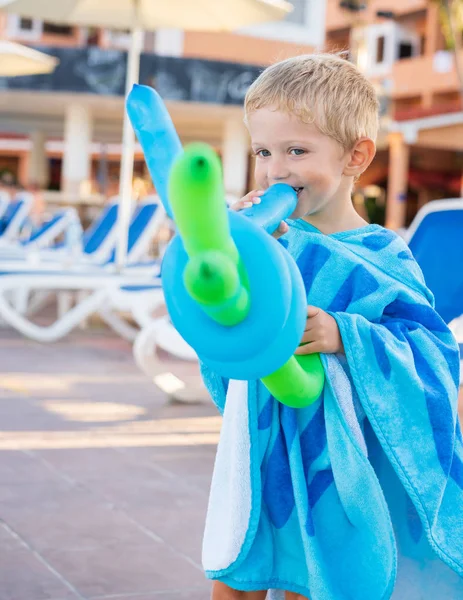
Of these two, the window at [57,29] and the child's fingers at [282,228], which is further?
the window at [57,29]

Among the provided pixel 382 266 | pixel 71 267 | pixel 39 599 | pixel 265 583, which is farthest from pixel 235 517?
pixel 71 267

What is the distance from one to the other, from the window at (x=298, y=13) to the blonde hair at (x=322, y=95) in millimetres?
18558

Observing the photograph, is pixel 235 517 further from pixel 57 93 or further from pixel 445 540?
Answer: pixel 57 93

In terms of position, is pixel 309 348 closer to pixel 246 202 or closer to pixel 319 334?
pixel 319 334

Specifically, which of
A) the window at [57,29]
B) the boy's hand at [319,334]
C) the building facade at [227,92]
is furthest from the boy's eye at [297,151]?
the window at [57,29]

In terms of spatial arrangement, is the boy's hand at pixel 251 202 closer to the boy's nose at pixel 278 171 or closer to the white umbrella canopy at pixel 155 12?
the boy's nose at pixel 278 171

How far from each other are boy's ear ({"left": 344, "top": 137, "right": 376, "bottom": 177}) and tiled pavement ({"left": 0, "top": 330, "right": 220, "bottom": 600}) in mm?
1195

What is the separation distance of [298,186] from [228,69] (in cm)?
1836

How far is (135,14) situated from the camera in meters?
8.15

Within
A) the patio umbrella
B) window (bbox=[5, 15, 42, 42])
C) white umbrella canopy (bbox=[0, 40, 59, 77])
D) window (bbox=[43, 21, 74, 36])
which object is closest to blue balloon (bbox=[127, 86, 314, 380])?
the patio umbrella

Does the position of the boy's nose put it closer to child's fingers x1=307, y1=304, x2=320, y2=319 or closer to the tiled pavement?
child's fingers x1=307, y1=304, x2=320, y2=319

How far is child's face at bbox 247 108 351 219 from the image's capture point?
1703mm

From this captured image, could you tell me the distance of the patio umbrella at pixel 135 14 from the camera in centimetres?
805

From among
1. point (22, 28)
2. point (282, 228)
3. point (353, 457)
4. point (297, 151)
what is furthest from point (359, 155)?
point (22, 28)
